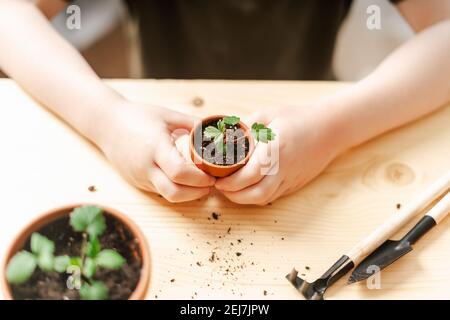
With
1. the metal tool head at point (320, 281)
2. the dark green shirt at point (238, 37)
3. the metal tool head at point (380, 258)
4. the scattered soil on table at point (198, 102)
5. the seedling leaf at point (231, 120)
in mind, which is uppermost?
the dark green shirt at point (238, 37)

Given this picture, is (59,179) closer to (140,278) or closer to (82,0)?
(140,278)

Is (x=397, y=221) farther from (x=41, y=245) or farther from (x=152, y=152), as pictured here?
(x=41, y=245)

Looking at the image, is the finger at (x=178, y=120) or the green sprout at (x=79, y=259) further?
the finger at (x=178, y=120)

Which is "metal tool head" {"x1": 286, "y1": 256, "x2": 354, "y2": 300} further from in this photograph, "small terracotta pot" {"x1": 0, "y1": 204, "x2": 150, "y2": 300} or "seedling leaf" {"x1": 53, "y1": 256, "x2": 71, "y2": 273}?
"seedling leaf" {"x1": 53, "y1": 256, "x2": 71, "y2": 273}

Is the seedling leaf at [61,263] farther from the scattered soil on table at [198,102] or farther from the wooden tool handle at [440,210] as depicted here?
the wooden tool handle at [440,210]
